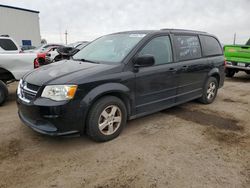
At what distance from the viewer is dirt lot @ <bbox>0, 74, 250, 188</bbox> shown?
2.52 meters

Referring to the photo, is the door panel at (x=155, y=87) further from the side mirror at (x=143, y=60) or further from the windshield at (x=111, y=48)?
the windshield at (x=111, y=48)

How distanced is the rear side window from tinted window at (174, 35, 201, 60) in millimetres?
Answer: 238

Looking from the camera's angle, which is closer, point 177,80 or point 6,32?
point 177,80

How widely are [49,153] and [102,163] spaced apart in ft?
2.64

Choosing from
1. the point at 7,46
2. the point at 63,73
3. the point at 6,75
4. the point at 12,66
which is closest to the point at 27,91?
the point at 63,73

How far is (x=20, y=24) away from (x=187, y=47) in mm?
24855

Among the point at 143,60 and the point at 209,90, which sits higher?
the point at 143,60

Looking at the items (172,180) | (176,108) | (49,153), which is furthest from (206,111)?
(49,153)

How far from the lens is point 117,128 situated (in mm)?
3500

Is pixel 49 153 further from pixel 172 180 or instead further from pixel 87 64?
pixel 172 180

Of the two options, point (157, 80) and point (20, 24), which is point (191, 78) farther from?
point (20, 24)

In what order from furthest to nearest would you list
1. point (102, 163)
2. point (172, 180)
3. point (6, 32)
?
point (6, 32)
point (102, 163)
point (172, 180)

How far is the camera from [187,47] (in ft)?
15.1

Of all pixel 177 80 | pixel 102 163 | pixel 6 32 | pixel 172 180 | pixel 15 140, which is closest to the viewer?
pixel 172 180
